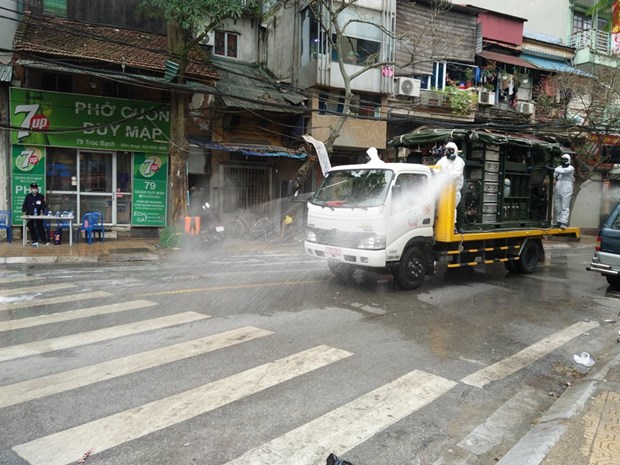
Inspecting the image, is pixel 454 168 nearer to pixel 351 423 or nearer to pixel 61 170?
pixel 351 423

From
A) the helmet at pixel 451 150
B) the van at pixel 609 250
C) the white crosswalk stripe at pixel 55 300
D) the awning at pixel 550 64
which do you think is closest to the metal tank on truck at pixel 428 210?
the helmet at pixel 451 150

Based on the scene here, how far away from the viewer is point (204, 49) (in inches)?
711

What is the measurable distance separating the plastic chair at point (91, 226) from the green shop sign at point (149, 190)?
3.95 feet

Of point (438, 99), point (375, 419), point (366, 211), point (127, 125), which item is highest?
point (438, 99)

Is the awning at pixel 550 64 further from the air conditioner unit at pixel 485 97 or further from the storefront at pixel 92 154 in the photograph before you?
the storefront at pixel 92 154

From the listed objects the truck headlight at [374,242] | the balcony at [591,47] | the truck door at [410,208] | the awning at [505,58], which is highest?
the balcony at [591,47]

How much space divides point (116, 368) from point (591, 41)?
2883 centimetres

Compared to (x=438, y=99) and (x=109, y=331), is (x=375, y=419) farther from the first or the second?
(x=438, y=99)

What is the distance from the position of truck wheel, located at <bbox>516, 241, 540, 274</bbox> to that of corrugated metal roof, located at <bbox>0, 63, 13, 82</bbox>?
47.6 feet

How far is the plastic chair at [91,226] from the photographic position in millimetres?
14164

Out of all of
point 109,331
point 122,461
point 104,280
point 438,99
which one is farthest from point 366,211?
point 438,99

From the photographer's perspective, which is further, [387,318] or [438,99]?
[438,99]

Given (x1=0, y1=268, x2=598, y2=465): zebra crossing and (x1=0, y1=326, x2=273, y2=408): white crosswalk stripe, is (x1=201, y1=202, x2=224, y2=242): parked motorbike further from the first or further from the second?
(x1=0, y1=326, x2=273, y2=408): white crosswalk stripe

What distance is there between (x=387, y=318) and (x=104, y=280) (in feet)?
18.0
